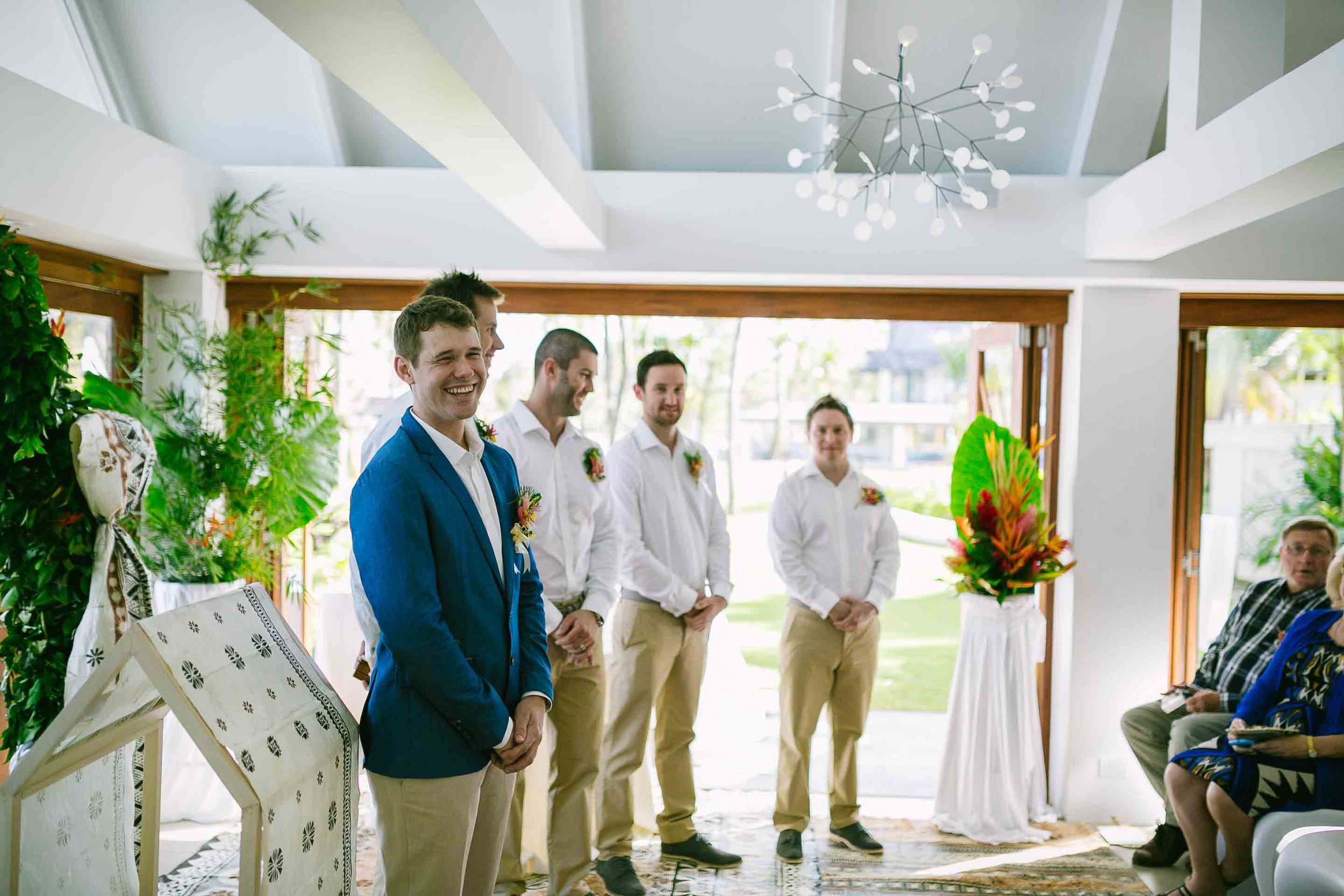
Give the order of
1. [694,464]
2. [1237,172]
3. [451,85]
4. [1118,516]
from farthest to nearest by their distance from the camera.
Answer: [1118,516]
[694,464]
[1237,172]
[451,85]

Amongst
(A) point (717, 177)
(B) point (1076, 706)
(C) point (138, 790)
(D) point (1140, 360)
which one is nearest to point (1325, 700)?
(B) point (1076, 706)

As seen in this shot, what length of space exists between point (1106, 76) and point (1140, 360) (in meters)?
1.28

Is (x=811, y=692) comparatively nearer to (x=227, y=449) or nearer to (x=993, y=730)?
(x=993, y=730)

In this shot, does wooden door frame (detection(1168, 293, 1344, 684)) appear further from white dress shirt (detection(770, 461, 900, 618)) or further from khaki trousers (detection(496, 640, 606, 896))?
khaki trousers (detection(496, 640, 606, 896))

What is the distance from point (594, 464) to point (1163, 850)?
2.82 m

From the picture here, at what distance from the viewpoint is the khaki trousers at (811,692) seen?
14.3ft

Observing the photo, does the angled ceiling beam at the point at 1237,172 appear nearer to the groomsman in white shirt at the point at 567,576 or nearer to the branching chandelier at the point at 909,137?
the branching chandelier at the point at 909,137

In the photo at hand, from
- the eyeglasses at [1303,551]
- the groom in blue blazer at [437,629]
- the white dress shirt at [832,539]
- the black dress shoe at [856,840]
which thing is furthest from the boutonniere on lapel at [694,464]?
the eyeglasses at [1303,551]

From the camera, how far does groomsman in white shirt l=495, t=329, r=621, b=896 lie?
356cm

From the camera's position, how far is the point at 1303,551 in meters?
4.35

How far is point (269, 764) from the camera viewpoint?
6.45 ft

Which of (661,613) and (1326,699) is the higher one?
(661,613)

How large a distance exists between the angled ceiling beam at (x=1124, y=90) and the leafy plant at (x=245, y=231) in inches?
139

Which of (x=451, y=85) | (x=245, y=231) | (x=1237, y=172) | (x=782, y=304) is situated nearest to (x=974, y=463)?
(x=782, y=304)
